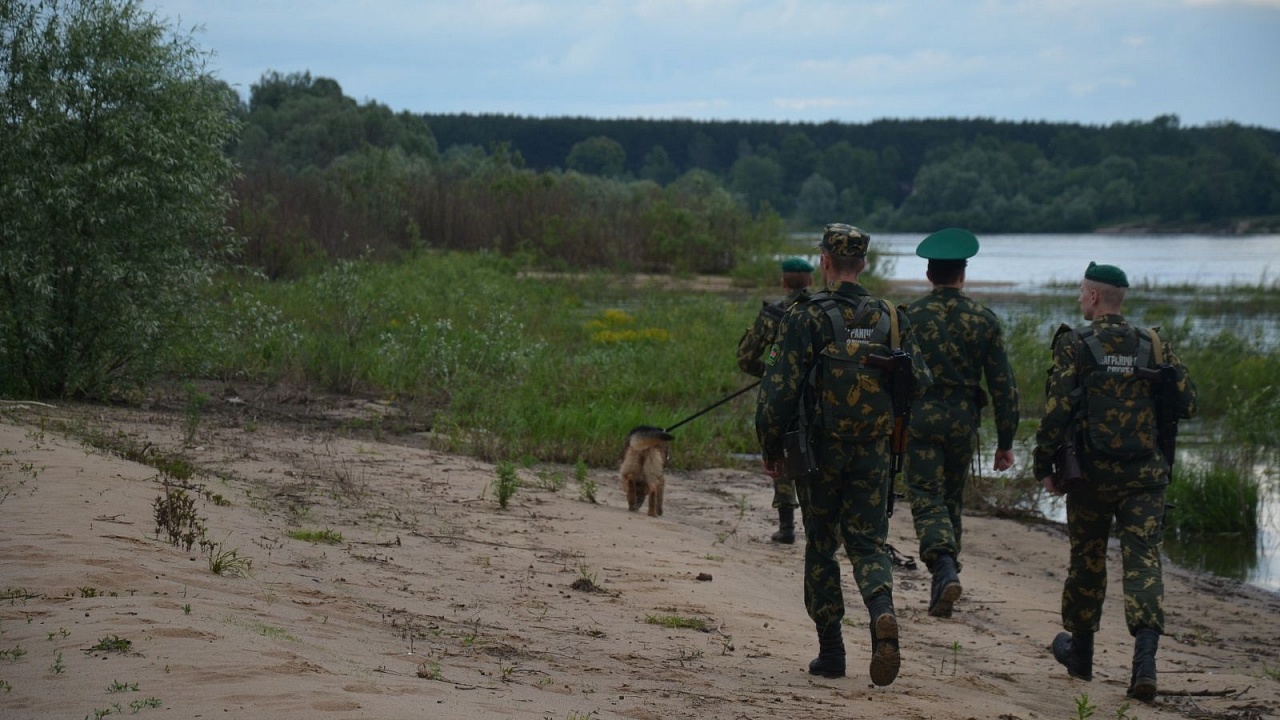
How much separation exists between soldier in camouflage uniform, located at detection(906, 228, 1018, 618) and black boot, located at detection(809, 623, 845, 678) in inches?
55.3

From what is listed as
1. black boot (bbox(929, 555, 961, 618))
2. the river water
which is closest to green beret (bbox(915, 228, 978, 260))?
black boot (bbox(929, 555, 961, 618))

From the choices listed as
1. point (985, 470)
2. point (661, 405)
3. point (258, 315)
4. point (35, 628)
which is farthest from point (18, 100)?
point (985, 470)

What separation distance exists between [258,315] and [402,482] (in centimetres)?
598

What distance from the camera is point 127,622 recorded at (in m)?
4.86

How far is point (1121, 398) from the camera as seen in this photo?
621cm

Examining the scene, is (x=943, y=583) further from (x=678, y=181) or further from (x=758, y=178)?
(x=758, y=178)

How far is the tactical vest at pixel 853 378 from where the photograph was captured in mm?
5680

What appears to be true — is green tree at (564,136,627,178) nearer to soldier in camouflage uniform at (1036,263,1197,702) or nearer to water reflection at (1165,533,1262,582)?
water reflection at (1165,533,1262,582)

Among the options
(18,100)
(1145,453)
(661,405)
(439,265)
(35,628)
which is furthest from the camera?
(439,265)

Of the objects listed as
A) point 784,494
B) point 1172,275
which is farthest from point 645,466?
point 1172,275

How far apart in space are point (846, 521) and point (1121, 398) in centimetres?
158

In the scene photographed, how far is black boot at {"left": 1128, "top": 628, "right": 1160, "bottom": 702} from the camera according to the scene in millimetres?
6055

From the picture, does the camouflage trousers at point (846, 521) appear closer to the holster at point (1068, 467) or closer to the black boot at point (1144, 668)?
the holster at point (1068, 467)

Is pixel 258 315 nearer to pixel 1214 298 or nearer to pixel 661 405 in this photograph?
pixel 661 405
